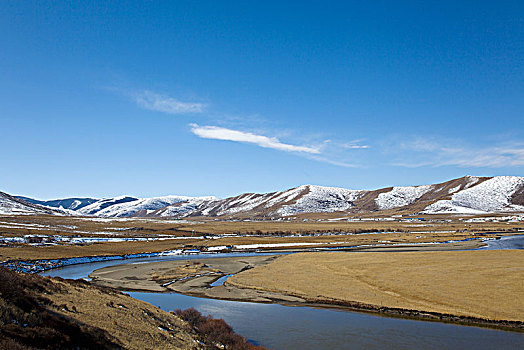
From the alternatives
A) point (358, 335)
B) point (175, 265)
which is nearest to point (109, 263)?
point (175, 265)

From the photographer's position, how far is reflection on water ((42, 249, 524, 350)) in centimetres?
2097

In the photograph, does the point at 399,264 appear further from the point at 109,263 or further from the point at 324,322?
the point at 109,263

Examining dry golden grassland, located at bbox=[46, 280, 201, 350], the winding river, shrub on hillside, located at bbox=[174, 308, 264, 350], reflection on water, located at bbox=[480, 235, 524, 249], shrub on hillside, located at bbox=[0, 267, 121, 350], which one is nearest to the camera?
shrub on hillside, located at bbox=[0, 267, 121, 350]

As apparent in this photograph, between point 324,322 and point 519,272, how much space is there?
25.5m

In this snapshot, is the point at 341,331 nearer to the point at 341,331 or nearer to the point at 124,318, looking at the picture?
the point at 341,331

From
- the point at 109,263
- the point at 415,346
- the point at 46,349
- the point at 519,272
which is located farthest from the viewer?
the point at 109,263

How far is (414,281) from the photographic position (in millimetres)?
35688

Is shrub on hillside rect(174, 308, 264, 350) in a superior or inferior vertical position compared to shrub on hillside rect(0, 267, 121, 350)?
inferior

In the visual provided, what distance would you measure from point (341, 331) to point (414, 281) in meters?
16.0

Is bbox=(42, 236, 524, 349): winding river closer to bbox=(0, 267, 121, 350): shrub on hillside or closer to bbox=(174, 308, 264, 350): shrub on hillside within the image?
bbox=(174, 308, 264, 350): shrub on hillside

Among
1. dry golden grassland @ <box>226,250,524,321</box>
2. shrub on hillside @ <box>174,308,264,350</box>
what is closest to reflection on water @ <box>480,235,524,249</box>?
dry golden grassland @ <box>226,250,524,321</box>

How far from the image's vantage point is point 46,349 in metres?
12.4

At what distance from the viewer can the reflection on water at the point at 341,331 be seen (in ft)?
68.8

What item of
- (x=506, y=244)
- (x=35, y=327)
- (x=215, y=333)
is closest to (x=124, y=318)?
(x=215, y=333)
